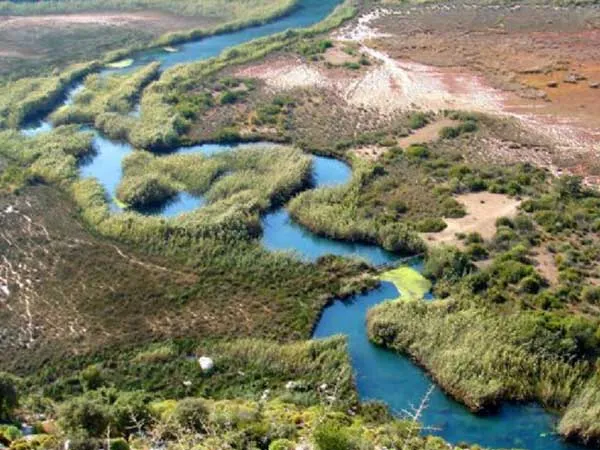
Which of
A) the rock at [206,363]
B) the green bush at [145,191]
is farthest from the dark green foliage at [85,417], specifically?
the green bush at [145,191]

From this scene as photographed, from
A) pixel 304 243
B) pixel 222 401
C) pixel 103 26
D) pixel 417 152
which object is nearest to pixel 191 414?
pixel 222 401

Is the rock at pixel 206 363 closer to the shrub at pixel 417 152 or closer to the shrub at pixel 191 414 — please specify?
the shrub at pixel 191 414

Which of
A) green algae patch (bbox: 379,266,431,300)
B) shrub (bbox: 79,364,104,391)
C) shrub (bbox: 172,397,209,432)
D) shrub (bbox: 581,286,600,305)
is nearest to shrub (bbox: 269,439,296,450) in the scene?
shrub (bbox: 172,397,209,432)

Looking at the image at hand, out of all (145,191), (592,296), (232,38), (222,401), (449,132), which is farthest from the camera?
(232,38)

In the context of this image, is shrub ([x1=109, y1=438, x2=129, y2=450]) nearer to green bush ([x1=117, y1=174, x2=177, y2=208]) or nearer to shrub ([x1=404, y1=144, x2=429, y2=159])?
green bush ([x1=117, y1=174, x2=177, y2=208])

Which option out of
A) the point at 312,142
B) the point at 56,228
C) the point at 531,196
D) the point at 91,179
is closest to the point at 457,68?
the point at 312,142

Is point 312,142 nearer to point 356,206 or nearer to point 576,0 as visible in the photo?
point 356,206

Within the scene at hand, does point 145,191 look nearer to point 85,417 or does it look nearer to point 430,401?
point 85,417
